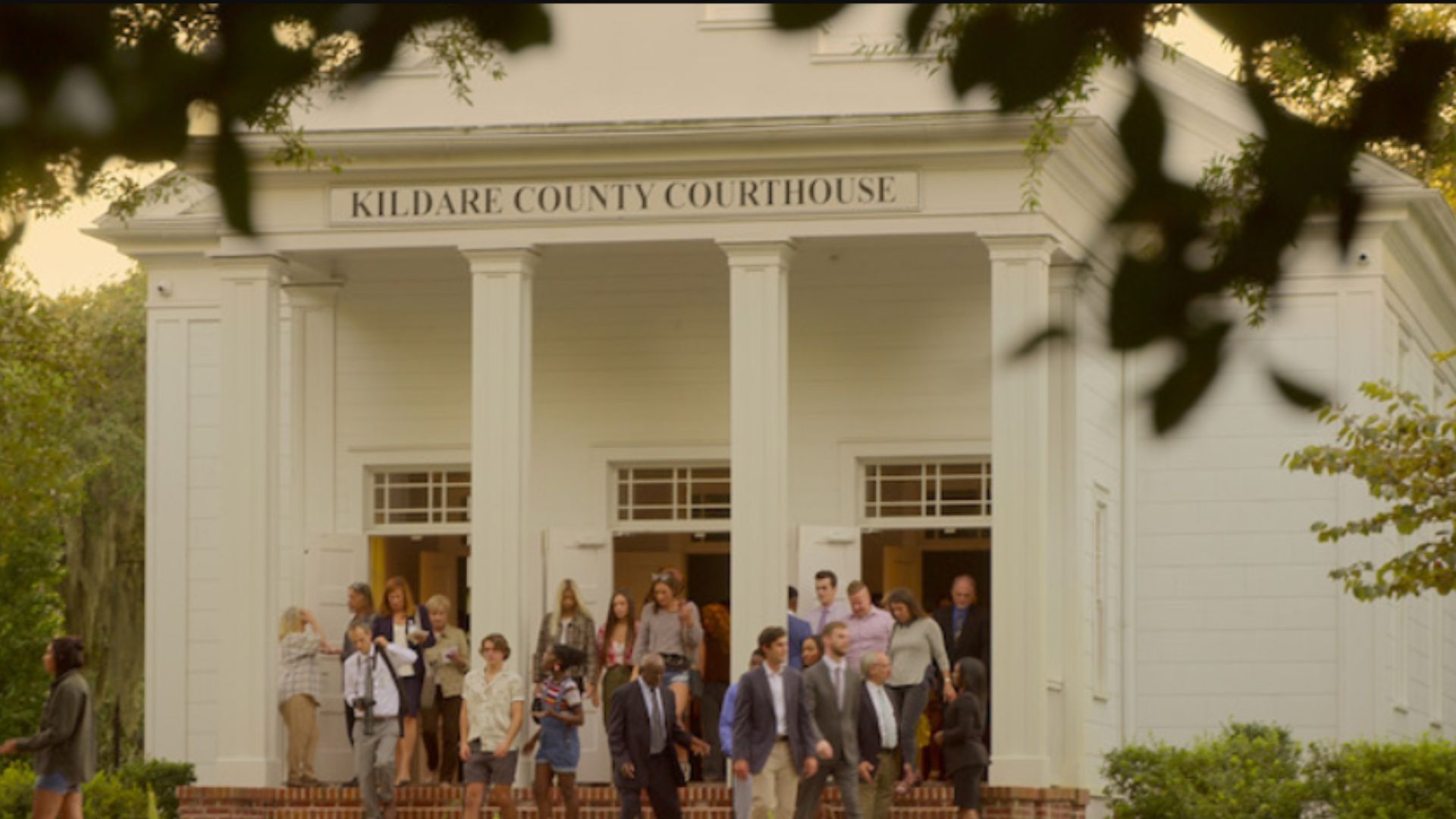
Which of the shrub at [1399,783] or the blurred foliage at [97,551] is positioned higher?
the blurred foliage at [97,551]

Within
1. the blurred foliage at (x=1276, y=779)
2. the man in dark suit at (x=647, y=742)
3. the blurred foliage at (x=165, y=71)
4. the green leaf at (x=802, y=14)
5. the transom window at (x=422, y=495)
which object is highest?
the transom window at (x=422, y=495)

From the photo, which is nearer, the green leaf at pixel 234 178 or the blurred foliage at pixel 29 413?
the green leaf at pixel 234 178

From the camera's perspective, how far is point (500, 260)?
23.2 metres

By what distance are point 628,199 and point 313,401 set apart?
16.2ft

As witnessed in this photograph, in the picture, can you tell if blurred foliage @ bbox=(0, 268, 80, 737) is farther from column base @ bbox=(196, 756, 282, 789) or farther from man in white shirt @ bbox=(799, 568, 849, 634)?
man in white shirt @ bbox=(799, 568, 849, 634)

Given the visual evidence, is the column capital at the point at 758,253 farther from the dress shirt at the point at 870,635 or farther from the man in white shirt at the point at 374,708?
the man in white shirt at the point at 374,708

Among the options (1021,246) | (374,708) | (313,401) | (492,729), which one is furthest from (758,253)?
(313,401)

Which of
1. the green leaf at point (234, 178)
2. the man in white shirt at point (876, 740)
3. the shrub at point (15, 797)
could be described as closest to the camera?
the green leaf at point (234, 178)

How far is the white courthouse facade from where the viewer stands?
2275cm

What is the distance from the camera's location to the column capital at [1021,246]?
22.4 m

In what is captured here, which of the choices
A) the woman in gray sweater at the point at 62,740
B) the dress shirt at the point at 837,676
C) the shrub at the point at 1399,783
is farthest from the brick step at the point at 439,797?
the woman in gray sweater at the point at 62,740

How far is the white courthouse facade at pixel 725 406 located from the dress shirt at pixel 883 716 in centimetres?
193

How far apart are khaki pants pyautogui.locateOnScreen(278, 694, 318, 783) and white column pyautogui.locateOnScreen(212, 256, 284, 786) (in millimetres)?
138

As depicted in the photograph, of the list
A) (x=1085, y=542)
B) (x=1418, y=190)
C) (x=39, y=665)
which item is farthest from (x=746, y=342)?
(x=39, y=665)
